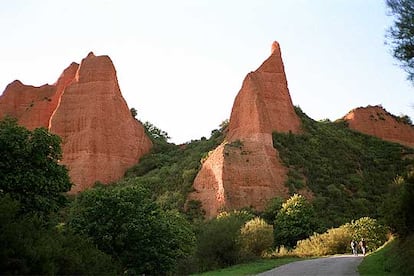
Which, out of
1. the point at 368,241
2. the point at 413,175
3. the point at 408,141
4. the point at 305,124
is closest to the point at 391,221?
the point at 413,175

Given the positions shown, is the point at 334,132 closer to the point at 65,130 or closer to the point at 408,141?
the point at 408,141

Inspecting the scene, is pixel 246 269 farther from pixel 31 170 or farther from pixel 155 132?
pixel 155 132

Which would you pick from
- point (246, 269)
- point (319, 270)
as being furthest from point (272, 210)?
point (319, 270)

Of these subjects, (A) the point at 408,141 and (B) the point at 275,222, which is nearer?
(B) the point at 275,222

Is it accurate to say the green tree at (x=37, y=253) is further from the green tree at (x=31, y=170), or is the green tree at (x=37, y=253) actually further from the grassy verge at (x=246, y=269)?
the grassy verge at (x=246, y=269)

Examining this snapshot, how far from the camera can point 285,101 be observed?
2923 inches

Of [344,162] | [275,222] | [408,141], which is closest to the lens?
[275,222]

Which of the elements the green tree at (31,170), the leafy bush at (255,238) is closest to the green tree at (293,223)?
the leafy bush at (255,238)

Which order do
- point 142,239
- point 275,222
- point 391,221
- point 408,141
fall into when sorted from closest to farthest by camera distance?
point 391,221, point 142,239, point 275,222, point 408,141

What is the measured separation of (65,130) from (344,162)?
36.8 m

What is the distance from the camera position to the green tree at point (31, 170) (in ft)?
77.5

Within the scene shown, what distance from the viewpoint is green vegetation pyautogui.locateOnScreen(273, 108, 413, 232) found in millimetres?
62625

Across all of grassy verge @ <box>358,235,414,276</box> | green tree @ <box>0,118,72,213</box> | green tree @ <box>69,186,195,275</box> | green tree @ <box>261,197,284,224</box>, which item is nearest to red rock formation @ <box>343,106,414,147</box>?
green tree @ <box>261,197,284,224</box>

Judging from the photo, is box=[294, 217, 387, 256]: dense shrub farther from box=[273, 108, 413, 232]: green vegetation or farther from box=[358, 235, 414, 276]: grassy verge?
box=[358, 235, 414, 276]: grassy verge
